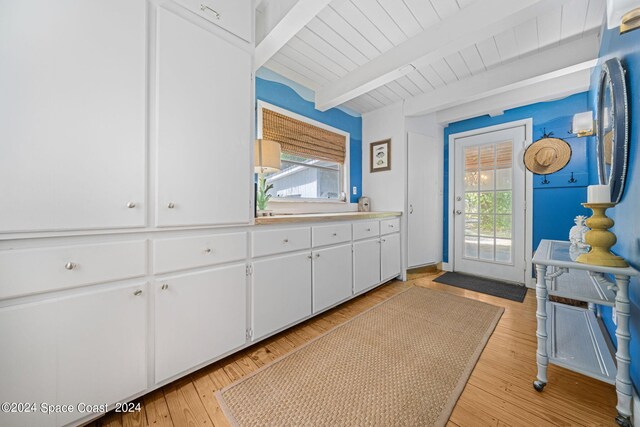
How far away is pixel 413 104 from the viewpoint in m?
3.08

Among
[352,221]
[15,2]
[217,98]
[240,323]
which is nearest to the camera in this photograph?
[15,2]

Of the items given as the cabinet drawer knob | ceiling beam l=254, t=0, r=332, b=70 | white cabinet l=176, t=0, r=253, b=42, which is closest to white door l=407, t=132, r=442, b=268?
ceiling beam l=254, t=0, r=332, b=70

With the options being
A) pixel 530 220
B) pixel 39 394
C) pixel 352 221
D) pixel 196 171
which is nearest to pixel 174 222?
pixel 196 171

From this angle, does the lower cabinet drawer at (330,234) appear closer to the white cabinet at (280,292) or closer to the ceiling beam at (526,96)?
the white cabinet at (280,292)

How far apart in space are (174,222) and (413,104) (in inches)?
121

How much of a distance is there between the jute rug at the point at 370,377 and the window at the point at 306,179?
1.51m

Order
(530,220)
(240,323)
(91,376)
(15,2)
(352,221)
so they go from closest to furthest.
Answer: (15,2) < (91,376) < (240,323) < (352,221) < (530,220)

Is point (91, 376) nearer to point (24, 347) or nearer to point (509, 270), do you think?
point (24, 347)

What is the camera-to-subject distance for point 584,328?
1.67 meters

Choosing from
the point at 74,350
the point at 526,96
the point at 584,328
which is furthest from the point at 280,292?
the point at 526,96

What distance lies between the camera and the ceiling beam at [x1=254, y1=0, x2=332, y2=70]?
1.47 m

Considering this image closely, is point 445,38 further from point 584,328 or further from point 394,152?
point 584,328

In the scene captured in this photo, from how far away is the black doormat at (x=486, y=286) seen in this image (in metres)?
2.70

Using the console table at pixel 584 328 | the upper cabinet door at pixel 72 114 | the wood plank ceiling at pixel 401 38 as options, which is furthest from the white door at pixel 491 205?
the upper cabinet door at pixel 72 114
